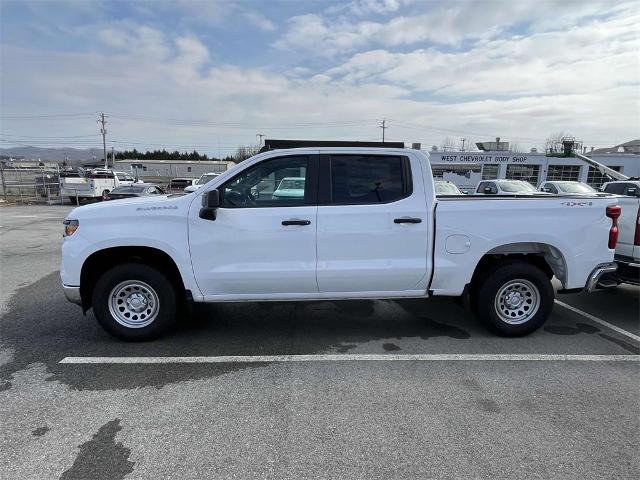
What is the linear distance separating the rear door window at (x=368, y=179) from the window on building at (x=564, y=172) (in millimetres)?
43986

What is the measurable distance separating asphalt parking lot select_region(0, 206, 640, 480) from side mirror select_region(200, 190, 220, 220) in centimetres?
139

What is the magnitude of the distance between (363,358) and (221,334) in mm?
1660

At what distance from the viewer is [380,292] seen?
4.37 metres

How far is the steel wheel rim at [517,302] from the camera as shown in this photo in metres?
4.54

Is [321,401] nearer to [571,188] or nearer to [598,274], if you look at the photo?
[598,274]

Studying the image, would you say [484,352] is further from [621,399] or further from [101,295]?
[101,295]

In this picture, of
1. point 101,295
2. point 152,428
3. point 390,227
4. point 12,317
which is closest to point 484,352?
point 390,227

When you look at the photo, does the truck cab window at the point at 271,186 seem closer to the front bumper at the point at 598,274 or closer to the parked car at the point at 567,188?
the front bumper at the point at 598,274

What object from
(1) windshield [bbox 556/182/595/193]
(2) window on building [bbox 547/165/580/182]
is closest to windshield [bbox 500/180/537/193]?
(1) windshield [bbox 556/182/595/193]

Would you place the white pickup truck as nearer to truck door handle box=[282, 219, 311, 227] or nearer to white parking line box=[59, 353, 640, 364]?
truck door handle box=[282, 219, 311, 227]

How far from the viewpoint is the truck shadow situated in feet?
12.5

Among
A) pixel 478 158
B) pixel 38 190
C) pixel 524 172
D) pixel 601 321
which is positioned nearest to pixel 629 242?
pixel 601 321

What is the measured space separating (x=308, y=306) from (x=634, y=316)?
431cm

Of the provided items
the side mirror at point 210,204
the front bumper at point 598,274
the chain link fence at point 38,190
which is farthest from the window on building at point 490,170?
the side mirror at point 210,204
